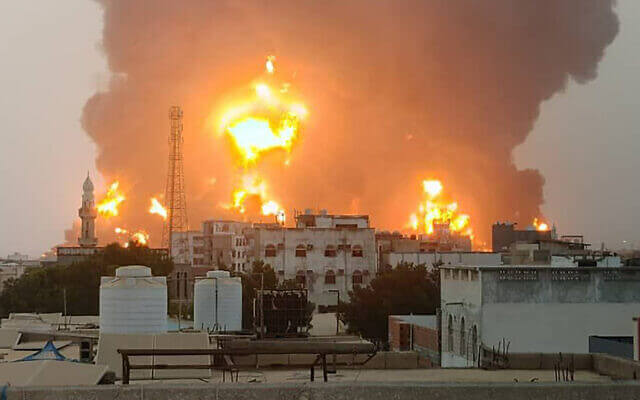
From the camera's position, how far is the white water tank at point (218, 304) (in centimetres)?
4244

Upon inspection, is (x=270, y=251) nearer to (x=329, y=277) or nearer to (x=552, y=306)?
(x=329, y=277)

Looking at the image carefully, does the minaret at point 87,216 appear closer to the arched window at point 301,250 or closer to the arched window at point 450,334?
the arched window at point 301,250

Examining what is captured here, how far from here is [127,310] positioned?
3238 cm

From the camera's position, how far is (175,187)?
115 metres

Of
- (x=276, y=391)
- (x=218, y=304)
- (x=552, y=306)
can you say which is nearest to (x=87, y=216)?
(x=218, y=304)

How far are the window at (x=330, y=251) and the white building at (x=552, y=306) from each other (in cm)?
5487

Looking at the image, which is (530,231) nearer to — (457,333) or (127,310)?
(457,333)

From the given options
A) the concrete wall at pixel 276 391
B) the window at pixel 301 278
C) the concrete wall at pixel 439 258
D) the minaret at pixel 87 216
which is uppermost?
the minaret at pixel 87 216

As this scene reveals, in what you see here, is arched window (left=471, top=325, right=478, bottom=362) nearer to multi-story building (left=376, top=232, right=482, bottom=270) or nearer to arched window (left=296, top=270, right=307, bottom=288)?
multi-story building (left=376, top=232, right=482, bottom=270)

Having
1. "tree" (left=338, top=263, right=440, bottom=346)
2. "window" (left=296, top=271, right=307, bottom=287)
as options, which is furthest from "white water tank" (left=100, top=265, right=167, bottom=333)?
"window" (left=296, top=271, right=307, bottom=287)

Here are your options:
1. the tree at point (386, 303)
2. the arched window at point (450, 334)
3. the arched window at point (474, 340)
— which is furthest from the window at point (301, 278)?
the arched window at point (474, 340)

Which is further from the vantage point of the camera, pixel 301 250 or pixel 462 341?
pixel 301 250

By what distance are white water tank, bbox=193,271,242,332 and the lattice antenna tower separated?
66.5 meters

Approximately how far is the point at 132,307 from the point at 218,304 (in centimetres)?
1033
